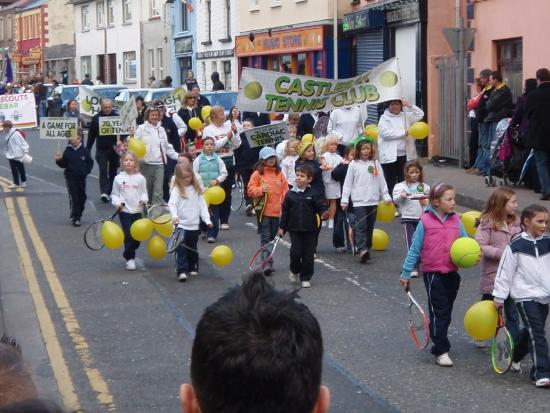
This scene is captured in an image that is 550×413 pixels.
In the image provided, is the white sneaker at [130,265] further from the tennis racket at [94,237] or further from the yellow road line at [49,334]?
the yellow road line at [49,334]

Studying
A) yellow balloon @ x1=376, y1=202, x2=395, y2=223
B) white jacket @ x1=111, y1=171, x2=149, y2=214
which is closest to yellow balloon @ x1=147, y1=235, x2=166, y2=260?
white jacket @ x1=111, y1=171, x2=149, y2=214

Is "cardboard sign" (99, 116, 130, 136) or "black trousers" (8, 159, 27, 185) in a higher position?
"cardboard sign" (99, 116, 130, 136)

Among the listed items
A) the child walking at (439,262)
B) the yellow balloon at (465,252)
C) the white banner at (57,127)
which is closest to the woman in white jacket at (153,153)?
the white banner at (57,127)

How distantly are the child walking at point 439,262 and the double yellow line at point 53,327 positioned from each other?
2418 mm

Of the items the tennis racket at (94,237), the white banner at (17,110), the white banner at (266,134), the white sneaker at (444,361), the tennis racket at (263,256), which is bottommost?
the white sneaker at (444,361)

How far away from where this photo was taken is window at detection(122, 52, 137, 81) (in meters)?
59.3

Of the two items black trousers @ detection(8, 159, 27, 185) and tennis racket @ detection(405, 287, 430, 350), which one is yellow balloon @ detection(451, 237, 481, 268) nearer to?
tennis racket @ detection(405, 287, 430, 350)

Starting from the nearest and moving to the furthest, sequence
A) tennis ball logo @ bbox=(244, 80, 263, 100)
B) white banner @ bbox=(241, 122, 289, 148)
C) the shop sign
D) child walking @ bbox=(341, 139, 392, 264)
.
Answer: child walking @ bbox=(341, 139, 392, 264) → white banner @ bbox=(241, 122, 289, 148) → tennis ball logo @ bbox=(244, 80, 263, 100) → the shop sign

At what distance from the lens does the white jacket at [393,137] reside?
15.9 meters

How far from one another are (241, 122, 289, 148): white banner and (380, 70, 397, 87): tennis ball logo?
152cm

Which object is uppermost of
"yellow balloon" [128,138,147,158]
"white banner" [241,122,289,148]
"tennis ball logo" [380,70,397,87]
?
"tennis ball logo" [380,70,397,87]

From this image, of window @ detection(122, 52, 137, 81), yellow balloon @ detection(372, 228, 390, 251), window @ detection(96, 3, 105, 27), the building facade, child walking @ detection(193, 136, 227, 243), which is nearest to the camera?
yellow balloon @ detection(372, 228, 390, 251)

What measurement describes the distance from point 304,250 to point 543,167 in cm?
657

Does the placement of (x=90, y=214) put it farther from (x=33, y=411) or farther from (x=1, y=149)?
(x=1, y=149)
